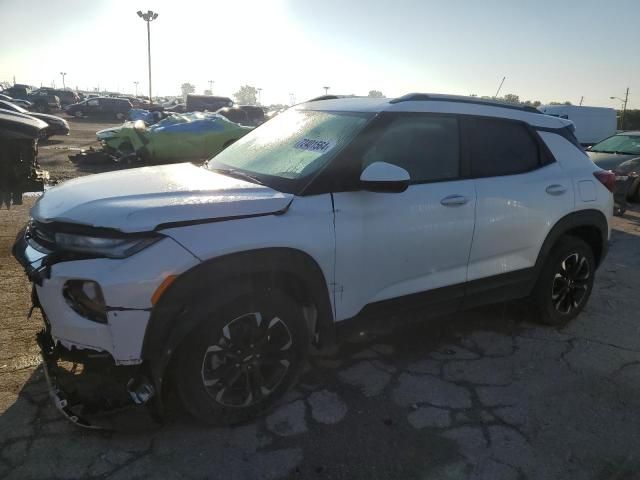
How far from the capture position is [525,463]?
2586 mm

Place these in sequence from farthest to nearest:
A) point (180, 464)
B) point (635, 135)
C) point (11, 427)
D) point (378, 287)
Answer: point (635, 135), point (378, 287), point (11, 427), point (180, 464)

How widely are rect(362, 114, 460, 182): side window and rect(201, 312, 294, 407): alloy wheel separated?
1.15 meters

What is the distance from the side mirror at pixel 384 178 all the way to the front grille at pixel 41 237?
164 cm

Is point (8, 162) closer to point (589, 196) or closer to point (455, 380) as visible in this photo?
point (455, 380)

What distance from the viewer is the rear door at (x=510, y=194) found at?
3.51 m

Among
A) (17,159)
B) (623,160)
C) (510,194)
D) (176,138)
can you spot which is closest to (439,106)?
(510,194)

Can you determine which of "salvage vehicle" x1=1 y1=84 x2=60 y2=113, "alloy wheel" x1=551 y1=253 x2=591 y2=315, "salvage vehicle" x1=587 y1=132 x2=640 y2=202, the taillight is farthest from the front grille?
"salvage vehicle" x1=1 y1=84 x2=60 y2=113

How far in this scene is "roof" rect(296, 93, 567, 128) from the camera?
3.34m

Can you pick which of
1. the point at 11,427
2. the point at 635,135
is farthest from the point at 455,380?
the point at 635,135

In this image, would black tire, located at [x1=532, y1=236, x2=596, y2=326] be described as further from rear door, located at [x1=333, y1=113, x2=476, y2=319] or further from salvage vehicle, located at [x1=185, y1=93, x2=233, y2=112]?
salvage vehicle, located at [x1=185, y1=93, x2=233, y2=112]

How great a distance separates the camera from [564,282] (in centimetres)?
419

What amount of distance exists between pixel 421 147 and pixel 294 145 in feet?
2.75

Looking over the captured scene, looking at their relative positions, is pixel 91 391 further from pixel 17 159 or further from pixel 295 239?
pixel 17 159

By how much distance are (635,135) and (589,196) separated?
8837 millimetres
